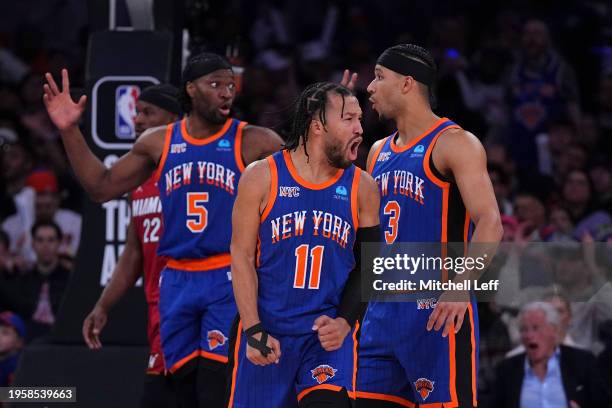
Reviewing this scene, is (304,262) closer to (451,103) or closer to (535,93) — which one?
(451,103)

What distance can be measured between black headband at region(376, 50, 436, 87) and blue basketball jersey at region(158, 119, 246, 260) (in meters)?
0.92

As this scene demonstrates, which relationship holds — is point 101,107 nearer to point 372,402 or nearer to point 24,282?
point 24,282

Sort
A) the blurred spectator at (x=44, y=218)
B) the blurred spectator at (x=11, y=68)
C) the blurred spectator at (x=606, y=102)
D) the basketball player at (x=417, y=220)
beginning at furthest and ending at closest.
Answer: the blurred spectator at (x=11, y=68)
the blurred spectator at (x=606, y=102)
the blurred spectator at (x=44, y=218)
the basketball player at (x=417, y=220)

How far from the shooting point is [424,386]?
5793 mm

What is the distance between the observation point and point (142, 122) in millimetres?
7062

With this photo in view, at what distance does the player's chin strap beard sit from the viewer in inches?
201

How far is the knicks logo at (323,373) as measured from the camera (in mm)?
5184

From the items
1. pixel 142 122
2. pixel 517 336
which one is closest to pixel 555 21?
pixel 517 336

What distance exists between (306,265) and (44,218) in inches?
226

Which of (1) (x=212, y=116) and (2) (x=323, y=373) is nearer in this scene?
(2) (x=323, y=373)

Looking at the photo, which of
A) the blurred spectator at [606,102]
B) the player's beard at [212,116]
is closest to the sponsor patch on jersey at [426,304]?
the player's beard at [212,116]

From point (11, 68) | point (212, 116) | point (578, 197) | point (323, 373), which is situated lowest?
point (323, 373)

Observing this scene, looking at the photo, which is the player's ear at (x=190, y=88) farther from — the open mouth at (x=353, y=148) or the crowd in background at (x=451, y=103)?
the open mouth at (x=353, y=148)

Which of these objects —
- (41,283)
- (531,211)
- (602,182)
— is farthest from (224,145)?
(602,182)
